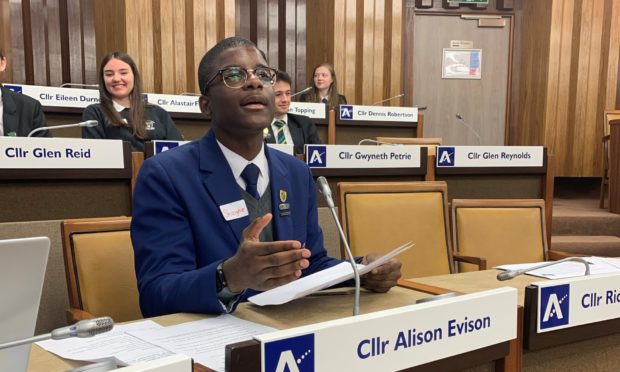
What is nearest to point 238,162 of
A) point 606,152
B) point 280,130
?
point 280,130

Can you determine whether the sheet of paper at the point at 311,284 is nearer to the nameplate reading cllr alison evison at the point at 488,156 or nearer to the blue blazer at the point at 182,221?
the blue blazer at the point at 182,221

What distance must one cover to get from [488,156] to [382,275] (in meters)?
1.36

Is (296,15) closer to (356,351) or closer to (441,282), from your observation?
(441,282)

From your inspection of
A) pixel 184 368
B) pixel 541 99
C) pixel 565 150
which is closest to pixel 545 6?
pixel 541 99

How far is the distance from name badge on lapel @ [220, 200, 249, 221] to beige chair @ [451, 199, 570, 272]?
0.85 metres

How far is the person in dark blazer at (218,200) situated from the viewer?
0.81m

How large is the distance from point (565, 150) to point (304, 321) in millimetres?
4269

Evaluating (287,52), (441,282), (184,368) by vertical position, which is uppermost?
(287,52)

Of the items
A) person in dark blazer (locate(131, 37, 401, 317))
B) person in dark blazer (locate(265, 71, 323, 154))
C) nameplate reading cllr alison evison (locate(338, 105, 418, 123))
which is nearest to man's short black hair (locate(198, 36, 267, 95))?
person in dark blazer (locate(131, 37, 401, 317))

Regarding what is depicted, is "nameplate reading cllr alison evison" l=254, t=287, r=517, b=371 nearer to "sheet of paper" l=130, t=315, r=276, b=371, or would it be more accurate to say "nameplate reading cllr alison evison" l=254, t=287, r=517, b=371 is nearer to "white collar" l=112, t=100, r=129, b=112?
"sheet of paper" l=130, t=315, r=276, b=371

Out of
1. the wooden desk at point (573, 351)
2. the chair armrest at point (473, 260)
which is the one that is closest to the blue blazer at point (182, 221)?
the wooden desk at point (573, 351)

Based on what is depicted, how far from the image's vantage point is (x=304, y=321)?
2.43 feet

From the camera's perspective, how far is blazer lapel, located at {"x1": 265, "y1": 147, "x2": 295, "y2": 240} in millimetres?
971

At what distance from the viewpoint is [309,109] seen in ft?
10.6
